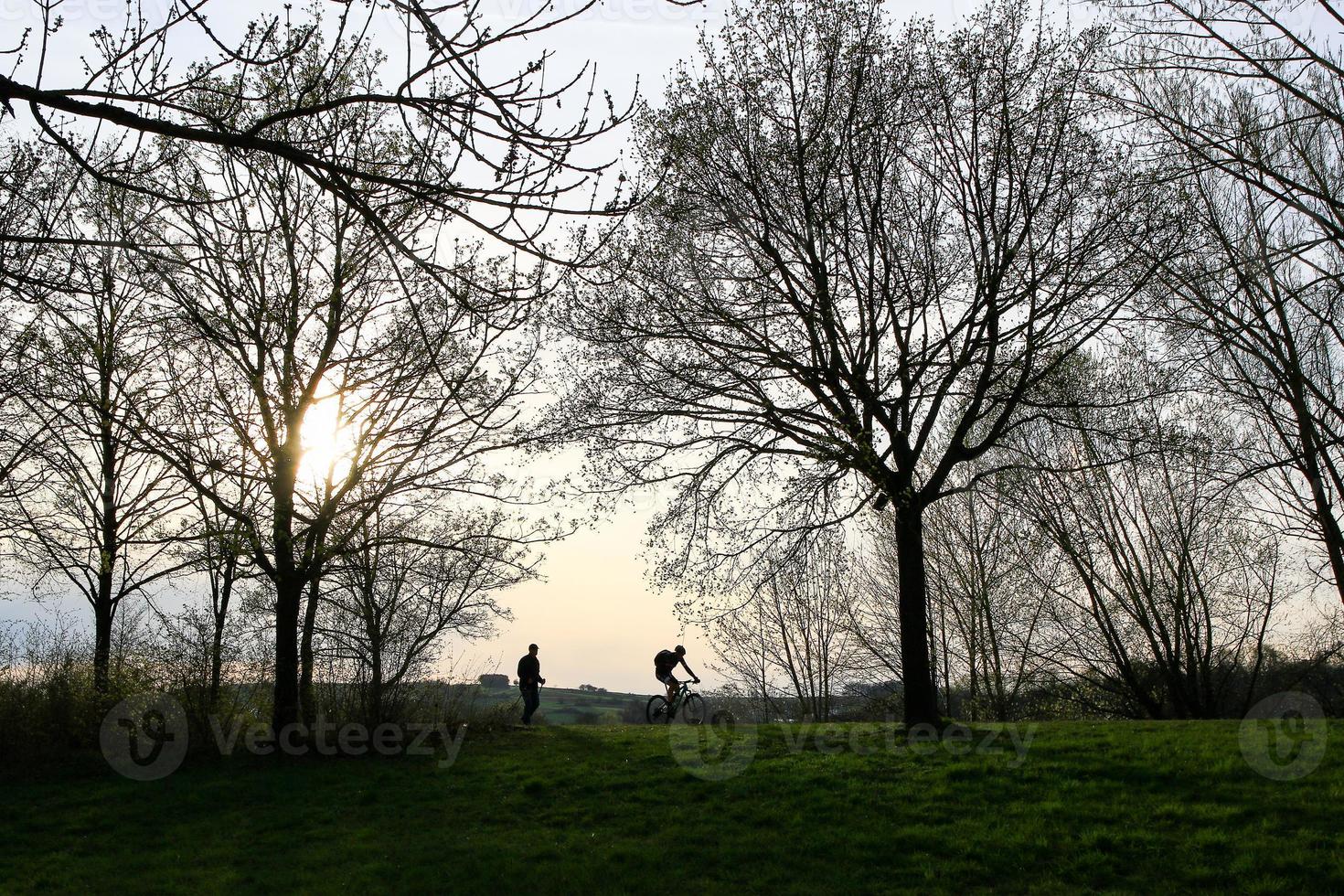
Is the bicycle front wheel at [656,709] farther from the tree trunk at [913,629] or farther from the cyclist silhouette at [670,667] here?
the tree trunk at [913,629]

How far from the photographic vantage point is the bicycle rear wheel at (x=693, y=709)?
1911 cm

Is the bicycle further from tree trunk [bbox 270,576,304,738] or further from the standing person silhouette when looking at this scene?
tree trunk [bbox 270,576,304,738]

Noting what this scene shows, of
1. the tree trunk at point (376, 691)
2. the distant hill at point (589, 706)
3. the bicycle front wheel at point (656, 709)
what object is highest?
the tree trunk at point (376, 691)

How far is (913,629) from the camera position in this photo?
12.7 meters

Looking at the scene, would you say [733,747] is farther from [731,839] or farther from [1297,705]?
[1297,705]

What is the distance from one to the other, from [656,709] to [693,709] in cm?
83

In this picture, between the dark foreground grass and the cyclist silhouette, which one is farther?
the cyclist silhouette

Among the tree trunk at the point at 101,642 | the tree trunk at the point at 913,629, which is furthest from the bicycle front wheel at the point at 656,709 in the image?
the tree trunk at the point at 101,642

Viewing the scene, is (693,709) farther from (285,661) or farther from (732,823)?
(732,823)

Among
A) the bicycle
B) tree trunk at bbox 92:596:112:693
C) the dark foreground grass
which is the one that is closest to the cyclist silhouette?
the bicycle

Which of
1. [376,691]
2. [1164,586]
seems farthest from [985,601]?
[376,691]

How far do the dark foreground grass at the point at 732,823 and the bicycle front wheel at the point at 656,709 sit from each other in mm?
6596

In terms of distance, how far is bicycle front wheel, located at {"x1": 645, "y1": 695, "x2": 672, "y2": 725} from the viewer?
19.4 m

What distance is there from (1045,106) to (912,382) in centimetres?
423
